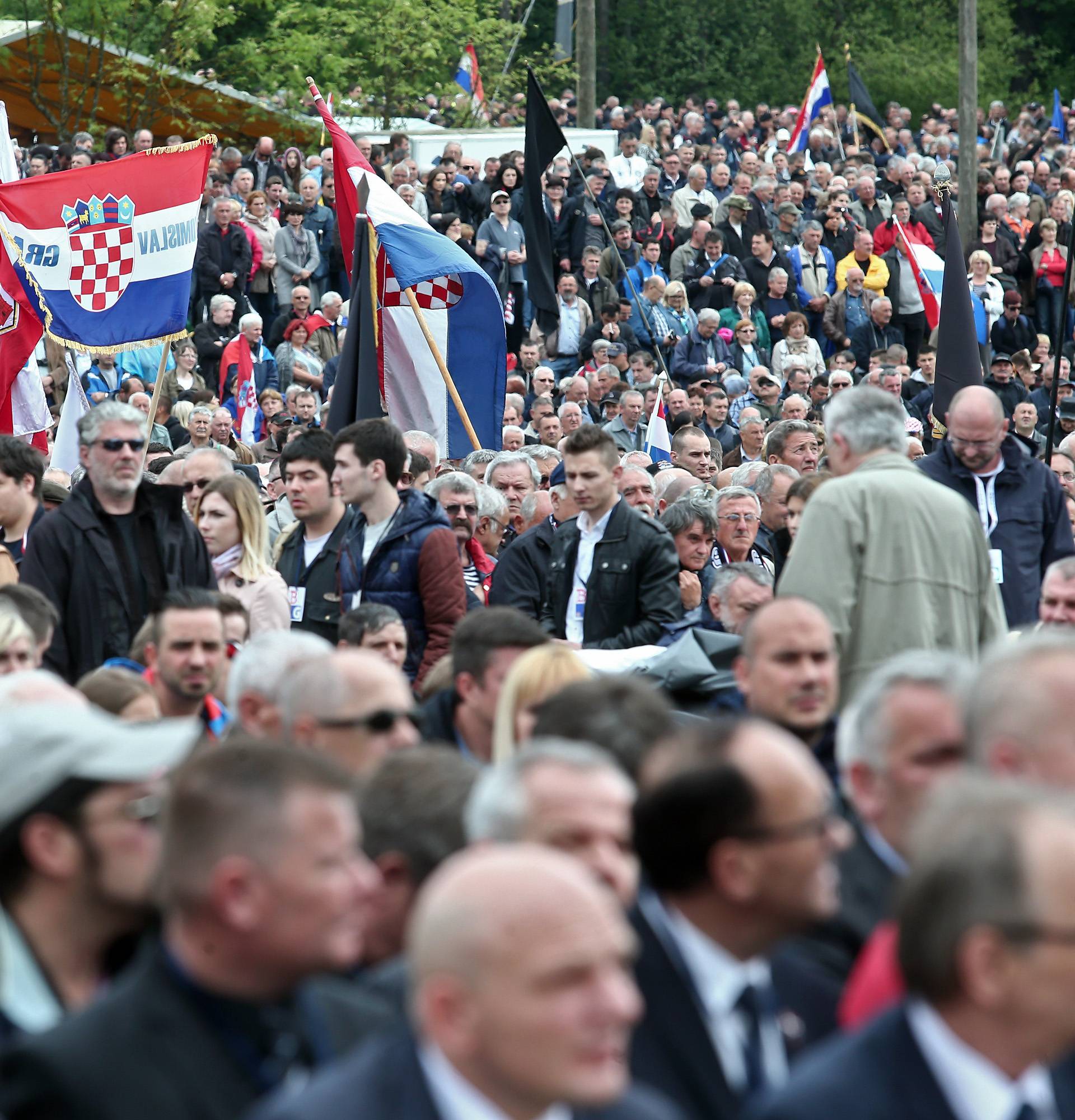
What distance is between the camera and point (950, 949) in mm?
2791

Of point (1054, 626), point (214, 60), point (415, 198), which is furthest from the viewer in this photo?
point (214, 60)

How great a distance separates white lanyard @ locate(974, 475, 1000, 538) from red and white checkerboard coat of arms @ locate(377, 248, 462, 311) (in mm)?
3876

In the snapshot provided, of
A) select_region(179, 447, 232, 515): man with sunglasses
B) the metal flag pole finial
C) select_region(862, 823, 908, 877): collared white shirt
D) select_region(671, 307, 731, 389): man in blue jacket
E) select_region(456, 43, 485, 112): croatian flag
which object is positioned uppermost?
select_region(456, 43, 485, 112): croatian flag

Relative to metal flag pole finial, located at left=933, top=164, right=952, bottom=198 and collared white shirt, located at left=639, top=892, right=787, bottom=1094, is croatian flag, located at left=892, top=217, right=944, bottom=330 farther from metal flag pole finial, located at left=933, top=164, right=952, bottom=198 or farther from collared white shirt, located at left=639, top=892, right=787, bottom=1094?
collared white shirt, located at left=639, top=892, right=787, bottom=1094

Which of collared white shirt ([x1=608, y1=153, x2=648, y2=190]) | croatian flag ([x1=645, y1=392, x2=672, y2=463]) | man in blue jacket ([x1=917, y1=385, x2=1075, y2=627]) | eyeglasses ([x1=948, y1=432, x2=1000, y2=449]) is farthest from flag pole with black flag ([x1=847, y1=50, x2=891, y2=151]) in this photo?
eyeglasses ([x1=948, y1=432, x2=1000, y2=449])

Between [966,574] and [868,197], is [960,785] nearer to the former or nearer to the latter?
[966,574]

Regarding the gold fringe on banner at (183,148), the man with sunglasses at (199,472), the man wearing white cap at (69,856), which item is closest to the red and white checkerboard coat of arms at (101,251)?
the gold fringe on banner at (183,148)

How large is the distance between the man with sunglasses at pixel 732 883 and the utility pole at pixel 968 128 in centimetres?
2150

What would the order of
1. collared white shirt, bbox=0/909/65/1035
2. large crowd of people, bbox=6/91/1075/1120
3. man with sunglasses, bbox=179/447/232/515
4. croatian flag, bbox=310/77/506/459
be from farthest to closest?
1. croatian flag, bbox=310/77/506/459
2. man with sunglasses, bbox=179/447/232/515
3. collared white shirt, bbox=0/909/65/1035
4. large crowd of people, bbox=6/91/1075/1120

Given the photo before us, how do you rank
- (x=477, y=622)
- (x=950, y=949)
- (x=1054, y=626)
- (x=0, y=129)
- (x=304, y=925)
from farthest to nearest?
(x=0, y=129) < (x=1054, y=626) < (x=477, y=622) < (x=304, y=925) < (x=950, y=949)

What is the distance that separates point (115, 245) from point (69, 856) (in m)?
7.85

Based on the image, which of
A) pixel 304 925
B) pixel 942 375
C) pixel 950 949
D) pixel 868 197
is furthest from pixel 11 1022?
pixel 868 197

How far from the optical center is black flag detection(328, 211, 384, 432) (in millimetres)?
10406

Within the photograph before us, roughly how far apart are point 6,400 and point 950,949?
30.2ft
